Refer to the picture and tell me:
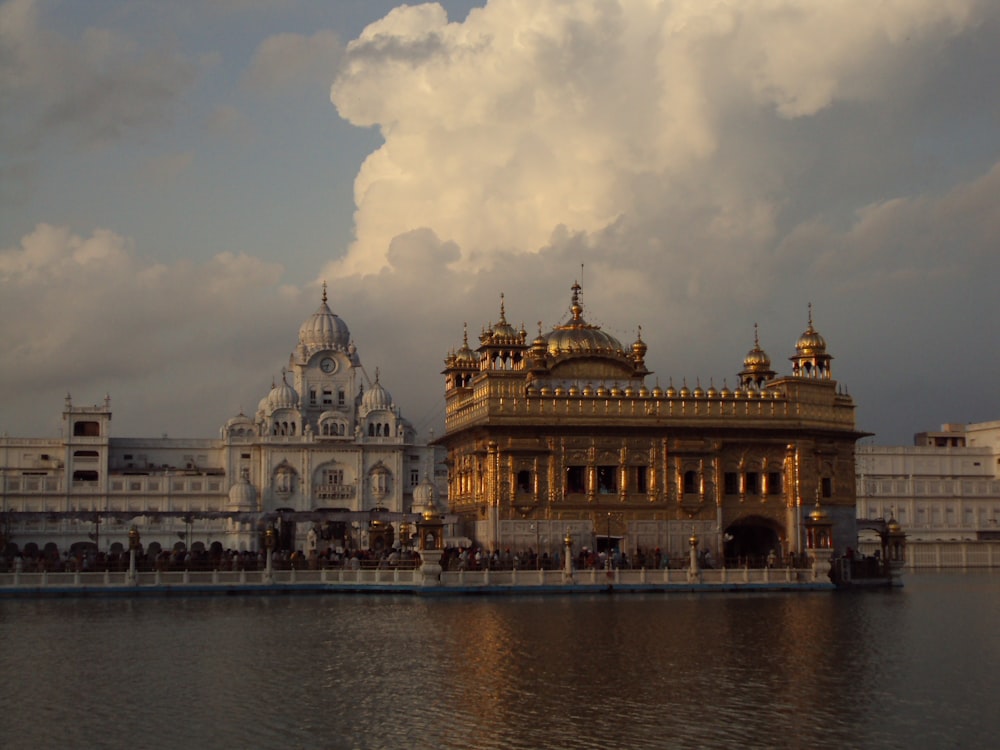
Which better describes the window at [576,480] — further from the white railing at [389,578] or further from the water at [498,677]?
the water at [498,677]

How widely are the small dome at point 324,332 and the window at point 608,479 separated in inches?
2569

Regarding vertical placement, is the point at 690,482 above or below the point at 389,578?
above

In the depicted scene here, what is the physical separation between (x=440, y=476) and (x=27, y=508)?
31.3m

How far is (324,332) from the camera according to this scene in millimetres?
113625

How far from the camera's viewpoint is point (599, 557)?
1876 inches

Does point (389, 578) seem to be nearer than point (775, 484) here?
Yes

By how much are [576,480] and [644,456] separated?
266 centimetres

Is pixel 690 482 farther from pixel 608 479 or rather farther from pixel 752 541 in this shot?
pixel 752 541

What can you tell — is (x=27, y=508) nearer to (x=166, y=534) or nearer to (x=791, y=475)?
(x=166, y=534)

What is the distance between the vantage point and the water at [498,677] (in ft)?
65.0

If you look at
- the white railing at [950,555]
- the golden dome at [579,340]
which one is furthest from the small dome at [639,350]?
the white railing at [950,555]

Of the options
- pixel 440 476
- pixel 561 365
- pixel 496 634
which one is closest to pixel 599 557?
pixel 561 365

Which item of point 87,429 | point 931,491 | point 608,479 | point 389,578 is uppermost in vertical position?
point 87,429

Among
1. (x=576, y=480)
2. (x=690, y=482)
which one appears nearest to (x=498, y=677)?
(x=576, y=480)
